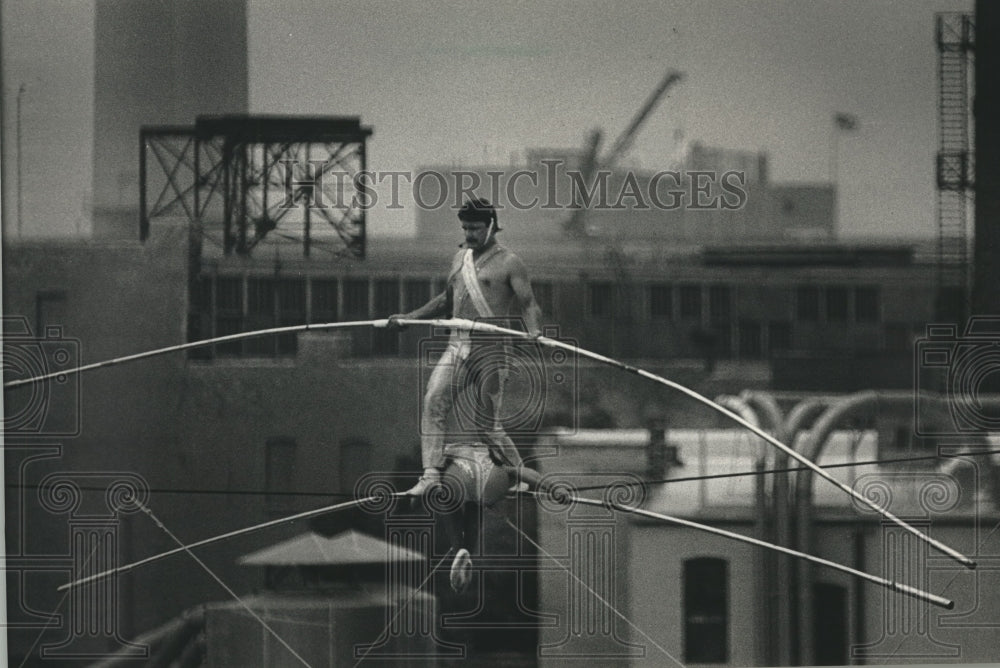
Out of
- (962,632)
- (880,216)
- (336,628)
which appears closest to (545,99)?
(880,216)

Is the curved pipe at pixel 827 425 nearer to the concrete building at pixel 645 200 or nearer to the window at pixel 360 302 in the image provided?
the concrete building at pixel 645 200

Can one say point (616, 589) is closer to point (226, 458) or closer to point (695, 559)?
point (695, 559)

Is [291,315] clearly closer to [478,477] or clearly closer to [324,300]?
[324,300]

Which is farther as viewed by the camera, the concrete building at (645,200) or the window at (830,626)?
the window at (830,626)

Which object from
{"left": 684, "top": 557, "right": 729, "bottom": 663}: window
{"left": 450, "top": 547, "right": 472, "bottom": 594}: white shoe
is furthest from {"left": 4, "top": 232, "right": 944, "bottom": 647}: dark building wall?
{"left": 684, "top": 557, "right": 729, "bottom": 663}: window

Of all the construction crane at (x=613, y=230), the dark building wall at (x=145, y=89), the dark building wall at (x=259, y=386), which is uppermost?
the dark building wall at (x=145, y=89)

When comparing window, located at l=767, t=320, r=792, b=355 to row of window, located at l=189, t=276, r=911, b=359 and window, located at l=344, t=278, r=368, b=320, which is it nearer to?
row of window, located at l=189, t=276, r=911, b=359

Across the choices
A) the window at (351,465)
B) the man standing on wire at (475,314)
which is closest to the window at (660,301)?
the man standing on wire at (475,314)
